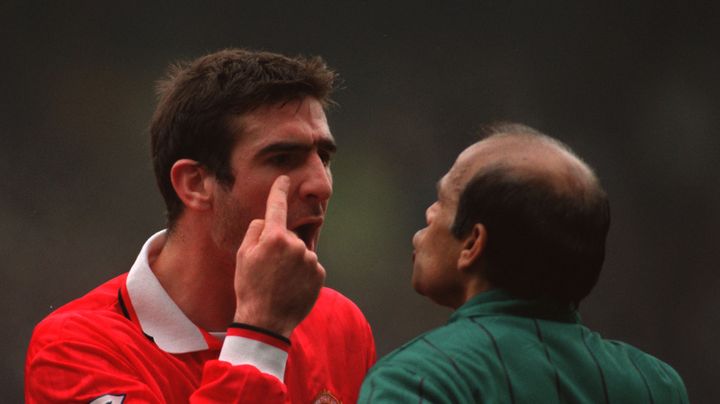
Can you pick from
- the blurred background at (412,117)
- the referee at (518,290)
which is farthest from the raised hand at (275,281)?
the blurred background at (412,117)

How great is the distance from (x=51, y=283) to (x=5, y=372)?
34 cm

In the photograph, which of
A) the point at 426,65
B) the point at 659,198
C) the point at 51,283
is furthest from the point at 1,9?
the point at 659,198

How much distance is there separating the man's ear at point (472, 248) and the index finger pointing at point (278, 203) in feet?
1.00

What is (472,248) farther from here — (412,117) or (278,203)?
(412,117)

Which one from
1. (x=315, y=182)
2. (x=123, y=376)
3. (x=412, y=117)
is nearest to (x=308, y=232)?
(x=315, y=182)

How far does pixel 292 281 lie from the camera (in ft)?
4.09

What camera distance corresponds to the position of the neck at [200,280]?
1541 millimetres

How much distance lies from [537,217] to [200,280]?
0.69 metres

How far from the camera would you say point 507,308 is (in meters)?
1.04

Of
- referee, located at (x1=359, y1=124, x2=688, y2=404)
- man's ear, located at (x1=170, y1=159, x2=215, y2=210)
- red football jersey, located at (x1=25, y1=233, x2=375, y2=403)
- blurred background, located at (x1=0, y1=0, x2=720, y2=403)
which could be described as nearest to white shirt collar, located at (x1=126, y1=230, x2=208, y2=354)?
red football jersey, located at (x1=25, y1=233, x2=375, y2=403)

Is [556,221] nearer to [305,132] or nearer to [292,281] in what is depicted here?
[292,281]

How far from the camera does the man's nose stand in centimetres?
148

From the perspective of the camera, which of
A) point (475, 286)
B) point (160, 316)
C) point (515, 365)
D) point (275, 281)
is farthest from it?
point (160, 316)

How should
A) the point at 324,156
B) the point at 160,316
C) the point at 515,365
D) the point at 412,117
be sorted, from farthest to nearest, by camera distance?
the point at 412,117, the point at 324,156, the point at 160,316, the point at 515,365
